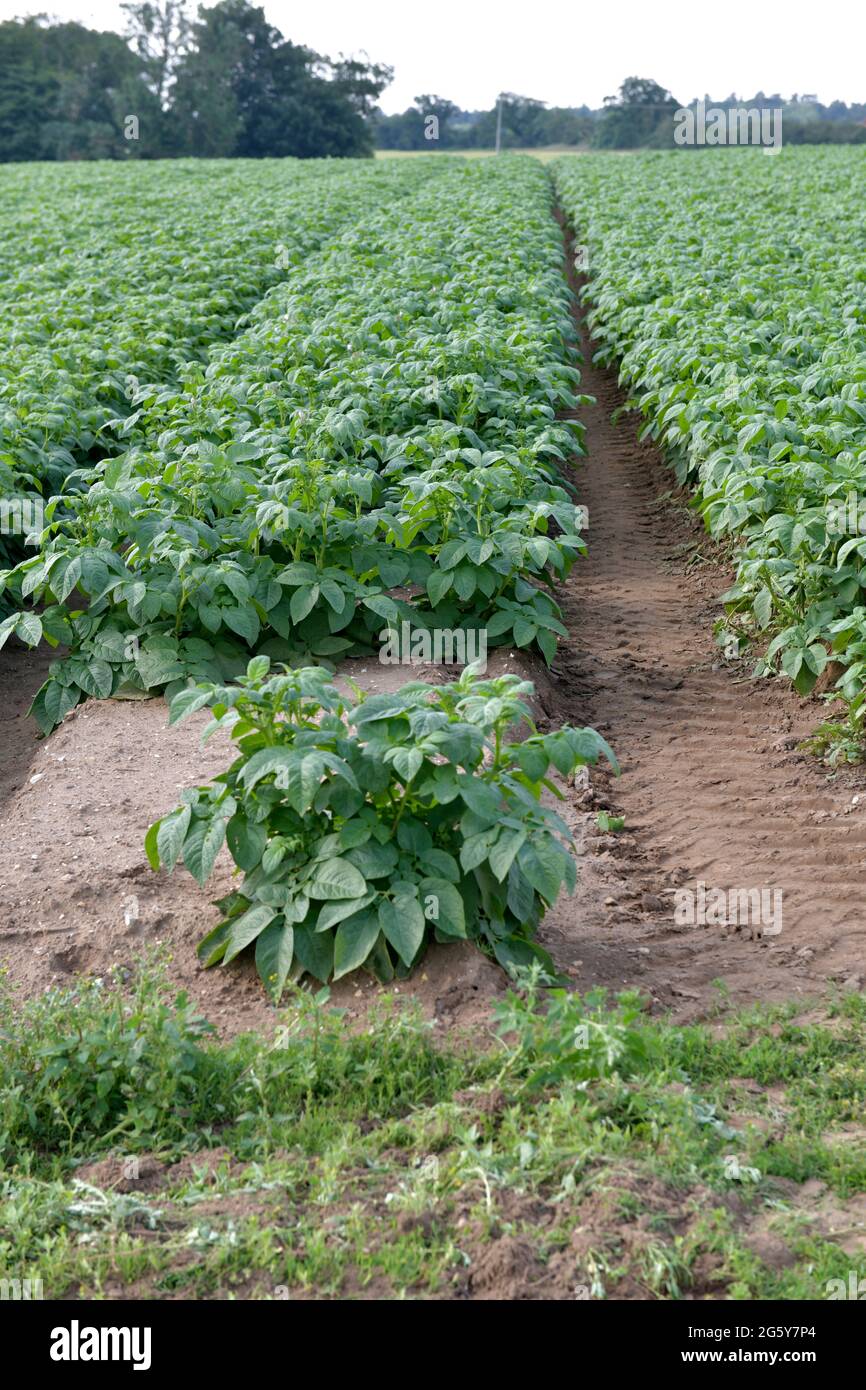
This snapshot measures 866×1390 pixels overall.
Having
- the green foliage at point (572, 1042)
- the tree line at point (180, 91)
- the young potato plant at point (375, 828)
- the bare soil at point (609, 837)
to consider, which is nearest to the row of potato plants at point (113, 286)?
the bare soil at point (609, 837)

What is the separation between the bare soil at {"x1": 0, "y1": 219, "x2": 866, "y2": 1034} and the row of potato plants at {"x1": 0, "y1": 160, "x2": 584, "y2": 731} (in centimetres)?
28

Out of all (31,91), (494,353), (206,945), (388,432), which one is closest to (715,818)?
(206,945)

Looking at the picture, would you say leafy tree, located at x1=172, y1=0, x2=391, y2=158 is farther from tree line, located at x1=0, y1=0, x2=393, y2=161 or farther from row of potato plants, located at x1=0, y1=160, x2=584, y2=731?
Answer: row of potato plants, located at x1=0, y1=160, x2=584, y2=731

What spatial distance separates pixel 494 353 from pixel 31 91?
5361 cm

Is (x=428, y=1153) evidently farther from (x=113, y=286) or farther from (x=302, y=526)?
(x=113, y=286)

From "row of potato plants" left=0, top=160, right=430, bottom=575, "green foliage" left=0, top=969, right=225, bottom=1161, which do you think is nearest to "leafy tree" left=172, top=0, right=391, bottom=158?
"row of potato plants" left=0, top=160, right=430, bottom=575

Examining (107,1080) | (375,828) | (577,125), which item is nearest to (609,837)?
(375,828)

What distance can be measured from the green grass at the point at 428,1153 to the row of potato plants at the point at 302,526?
2466 mm

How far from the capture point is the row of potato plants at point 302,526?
5879 mm

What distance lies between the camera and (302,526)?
19.8ft

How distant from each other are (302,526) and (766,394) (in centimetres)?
361

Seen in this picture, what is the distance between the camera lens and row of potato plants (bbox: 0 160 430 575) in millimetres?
8320

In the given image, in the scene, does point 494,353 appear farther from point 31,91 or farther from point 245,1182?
point 31,91

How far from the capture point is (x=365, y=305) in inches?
450
